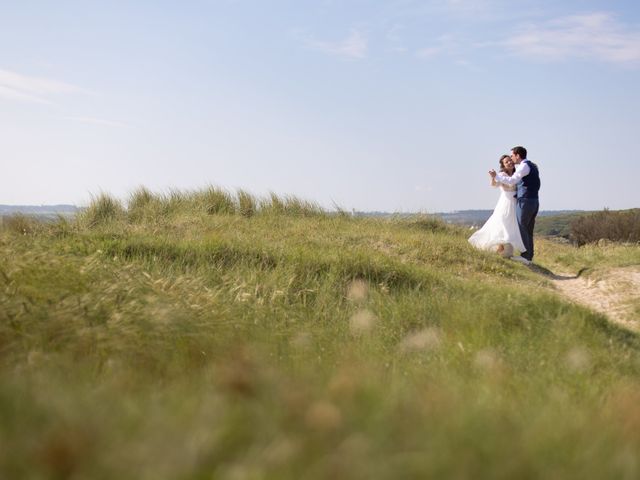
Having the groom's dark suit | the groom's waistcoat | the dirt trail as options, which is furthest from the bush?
the dirt trail

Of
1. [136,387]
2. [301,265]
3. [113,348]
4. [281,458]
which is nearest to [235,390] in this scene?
[281,458]

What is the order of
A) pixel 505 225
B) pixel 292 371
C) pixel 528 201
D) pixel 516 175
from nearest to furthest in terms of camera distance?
pixel 292 371
pixel 516 175
pixel 528 201
pixel 505 225

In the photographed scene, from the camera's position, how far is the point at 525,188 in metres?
13.7

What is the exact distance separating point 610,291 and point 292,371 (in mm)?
8668

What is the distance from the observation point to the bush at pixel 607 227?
21.7 meters

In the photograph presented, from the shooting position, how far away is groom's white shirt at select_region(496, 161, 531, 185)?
13500 mm

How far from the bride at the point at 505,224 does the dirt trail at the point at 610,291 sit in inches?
51.2

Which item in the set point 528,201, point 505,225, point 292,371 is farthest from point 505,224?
point 292,371

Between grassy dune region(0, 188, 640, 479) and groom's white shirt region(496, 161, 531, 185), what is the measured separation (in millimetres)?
3731

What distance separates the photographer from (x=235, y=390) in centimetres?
190

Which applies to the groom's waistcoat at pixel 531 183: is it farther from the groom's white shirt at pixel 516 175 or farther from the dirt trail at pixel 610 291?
the dirt trail at pixel 610 291

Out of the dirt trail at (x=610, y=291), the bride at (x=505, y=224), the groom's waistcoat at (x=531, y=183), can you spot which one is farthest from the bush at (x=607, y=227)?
the dirt trail at (x=610, y=291)

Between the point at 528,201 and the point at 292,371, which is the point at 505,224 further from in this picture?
the point at 292,371

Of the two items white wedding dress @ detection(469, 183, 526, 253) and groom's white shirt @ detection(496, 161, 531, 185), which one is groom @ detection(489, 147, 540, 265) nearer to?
groom's white shirt @ detection(496, 161, 531, 185)
